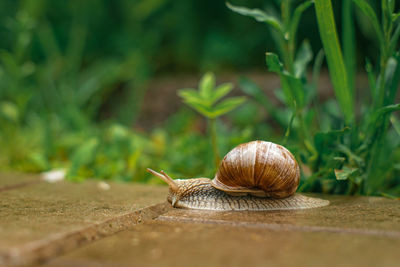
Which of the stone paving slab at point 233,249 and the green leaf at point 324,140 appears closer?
the stone paving slab at point 233,249

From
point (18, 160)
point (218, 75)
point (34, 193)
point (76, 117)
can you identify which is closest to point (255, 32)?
point (218, 75)

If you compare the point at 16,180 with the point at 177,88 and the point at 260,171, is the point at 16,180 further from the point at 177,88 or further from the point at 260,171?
the point at 177,88

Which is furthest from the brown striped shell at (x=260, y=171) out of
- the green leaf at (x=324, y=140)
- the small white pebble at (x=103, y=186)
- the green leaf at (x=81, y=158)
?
the green leaf at (x=81, y=158)

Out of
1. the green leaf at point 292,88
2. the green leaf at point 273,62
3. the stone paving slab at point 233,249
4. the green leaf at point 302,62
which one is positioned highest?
the green leaf at point 302,62

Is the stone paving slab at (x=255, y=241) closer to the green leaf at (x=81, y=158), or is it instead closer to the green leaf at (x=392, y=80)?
the green leaf at (x=392, y=80)

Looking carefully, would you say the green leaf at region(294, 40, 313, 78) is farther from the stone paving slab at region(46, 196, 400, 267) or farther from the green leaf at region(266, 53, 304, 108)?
the stone paving slab at region(46, 196, 400, 267)

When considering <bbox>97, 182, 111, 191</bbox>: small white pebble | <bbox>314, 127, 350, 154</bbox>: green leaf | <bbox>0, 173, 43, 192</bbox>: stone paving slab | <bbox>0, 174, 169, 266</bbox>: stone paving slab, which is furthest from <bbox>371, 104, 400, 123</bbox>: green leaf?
<bbox>0, 173, 43, 192</bbox>: stone paving slab
